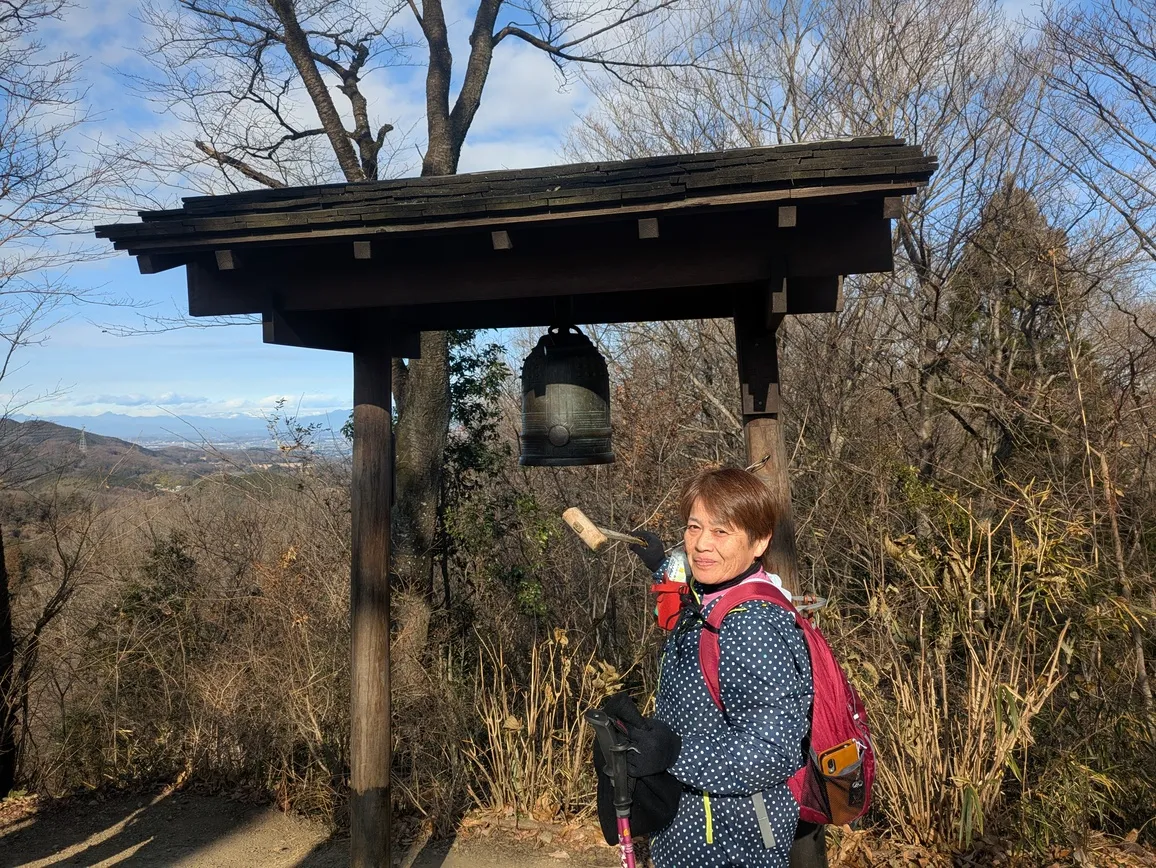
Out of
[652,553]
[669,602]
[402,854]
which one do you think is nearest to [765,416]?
[652,553]

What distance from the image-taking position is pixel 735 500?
1979mm

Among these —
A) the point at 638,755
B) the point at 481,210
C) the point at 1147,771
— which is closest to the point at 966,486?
the point at 1147,771

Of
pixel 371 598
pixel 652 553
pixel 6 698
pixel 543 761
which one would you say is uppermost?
pixel 652 553

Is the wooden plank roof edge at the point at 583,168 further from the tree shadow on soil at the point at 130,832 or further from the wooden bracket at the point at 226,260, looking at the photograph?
the tree shadow on soil at the point at 130,832

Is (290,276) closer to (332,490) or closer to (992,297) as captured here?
(332,490)

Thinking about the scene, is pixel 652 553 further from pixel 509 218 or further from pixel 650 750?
pixel 509 218

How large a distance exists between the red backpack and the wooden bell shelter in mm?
1405

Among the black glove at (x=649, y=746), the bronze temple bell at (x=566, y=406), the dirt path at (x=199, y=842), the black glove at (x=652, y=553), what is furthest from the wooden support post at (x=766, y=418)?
the dirt path at (x=199, y=842)

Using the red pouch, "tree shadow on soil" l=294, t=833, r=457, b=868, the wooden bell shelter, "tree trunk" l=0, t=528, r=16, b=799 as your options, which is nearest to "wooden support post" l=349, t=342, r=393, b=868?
the wooden bell shelter

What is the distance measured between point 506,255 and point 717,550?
1.64 meters

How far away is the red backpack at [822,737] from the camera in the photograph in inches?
73.9

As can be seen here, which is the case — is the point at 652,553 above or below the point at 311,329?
below

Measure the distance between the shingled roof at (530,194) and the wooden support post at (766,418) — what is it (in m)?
0.63

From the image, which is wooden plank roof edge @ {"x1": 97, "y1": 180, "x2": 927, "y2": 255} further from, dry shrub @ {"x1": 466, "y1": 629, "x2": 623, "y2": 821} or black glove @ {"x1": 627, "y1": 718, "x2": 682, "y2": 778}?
dry shrub @ {"x1": 466, "y1": 629, "x2": 623, "y2": 821}
